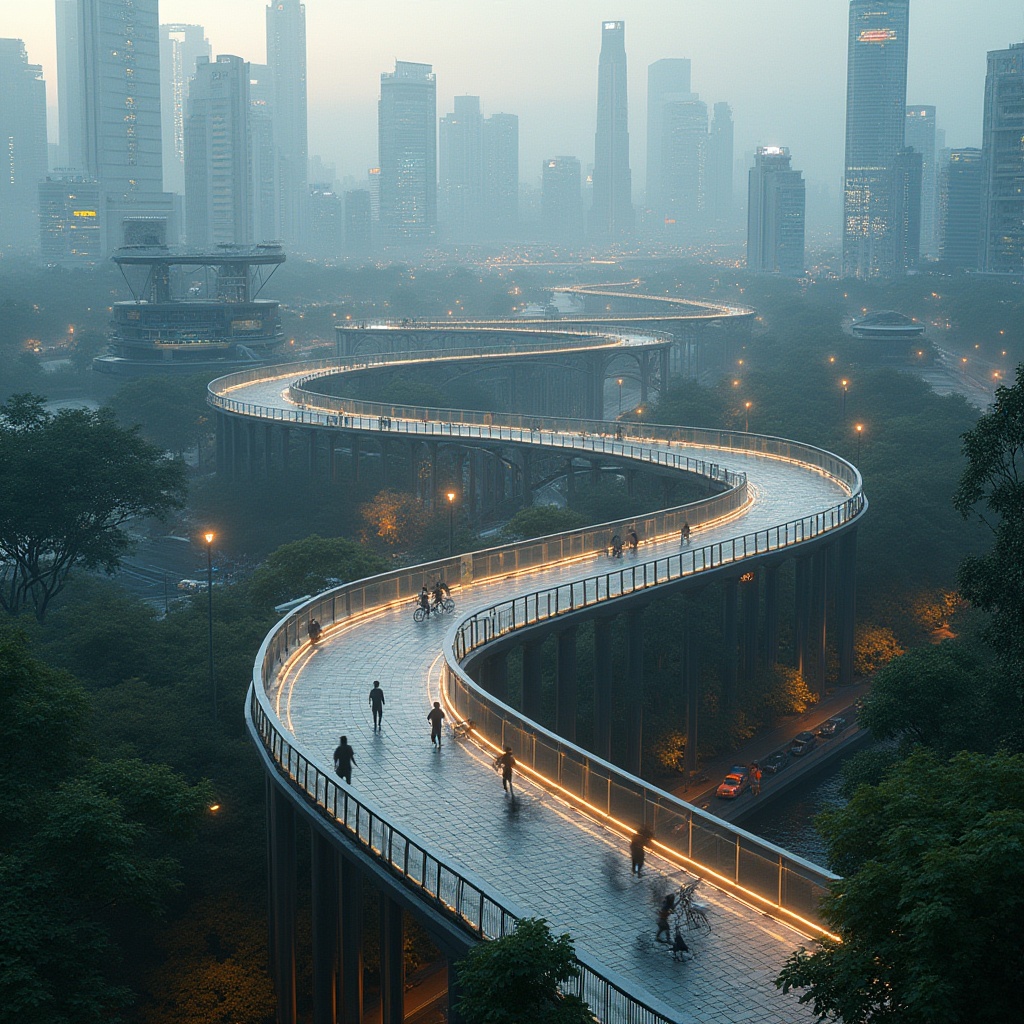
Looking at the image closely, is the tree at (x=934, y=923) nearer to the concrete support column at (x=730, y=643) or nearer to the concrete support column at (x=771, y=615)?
the concrete support column at (x=730, y=643)

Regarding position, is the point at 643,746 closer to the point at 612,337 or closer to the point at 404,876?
the point at 404,876

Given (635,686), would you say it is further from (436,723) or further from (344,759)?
(344,759)

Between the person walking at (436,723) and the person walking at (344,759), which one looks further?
the person walking at (436,723)

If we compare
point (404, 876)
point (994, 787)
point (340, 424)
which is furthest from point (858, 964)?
point (340, 424)

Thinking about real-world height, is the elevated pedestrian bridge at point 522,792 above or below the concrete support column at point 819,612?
above

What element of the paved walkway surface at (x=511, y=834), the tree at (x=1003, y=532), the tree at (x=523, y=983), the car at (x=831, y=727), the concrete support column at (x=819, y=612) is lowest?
the car at (x=831, y=727)

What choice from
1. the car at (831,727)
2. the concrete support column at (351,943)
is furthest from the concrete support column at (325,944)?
the car at (831,727)

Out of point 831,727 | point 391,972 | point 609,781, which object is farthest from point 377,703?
point 831,727

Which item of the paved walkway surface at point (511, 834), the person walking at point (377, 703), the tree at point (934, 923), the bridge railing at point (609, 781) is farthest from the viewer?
the person walking at point (377, 703)
